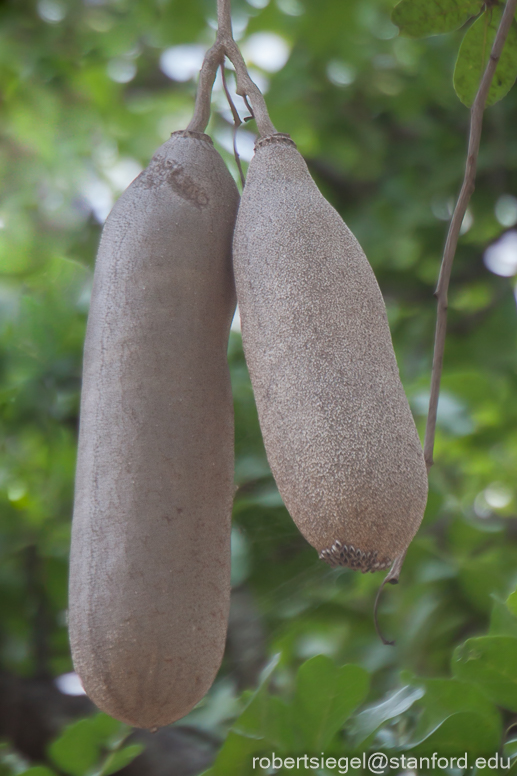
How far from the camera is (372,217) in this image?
5.01ft

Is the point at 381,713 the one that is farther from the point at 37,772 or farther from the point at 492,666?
the point at 37,772

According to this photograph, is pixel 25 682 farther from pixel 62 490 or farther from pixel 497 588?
pixel 497 588

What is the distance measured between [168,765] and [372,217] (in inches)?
39.9

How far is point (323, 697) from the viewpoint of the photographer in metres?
0.68

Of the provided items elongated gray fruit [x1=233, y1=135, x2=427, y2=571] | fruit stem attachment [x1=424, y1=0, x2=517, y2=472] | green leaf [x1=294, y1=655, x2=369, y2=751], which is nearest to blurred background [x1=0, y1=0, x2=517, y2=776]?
green leaf [x1=294, y1=655, x2=369, y2=751]

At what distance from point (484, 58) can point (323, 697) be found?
553mm

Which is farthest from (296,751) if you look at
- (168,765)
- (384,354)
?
(384,354)

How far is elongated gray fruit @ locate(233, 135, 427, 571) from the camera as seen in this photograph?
0.42 m

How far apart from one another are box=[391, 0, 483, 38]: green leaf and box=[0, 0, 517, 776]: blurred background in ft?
1.64

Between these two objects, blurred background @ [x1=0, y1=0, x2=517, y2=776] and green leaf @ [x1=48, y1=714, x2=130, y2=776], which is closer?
green leaf @ [x1=48, y1=714, x2=130, y2=776]

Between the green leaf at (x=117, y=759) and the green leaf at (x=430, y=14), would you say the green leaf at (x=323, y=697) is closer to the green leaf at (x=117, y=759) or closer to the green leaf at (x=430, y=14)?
the green leaf at (x=117, y=759)

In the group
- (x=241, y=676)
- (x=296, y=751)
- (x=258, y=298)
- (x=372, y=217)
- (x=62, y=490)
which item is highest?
(x=372, y=217)

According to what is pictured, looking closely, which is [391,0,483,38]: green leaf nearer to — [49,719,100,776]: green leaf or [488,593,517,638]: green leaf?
[488,593,517,638]: green leaf

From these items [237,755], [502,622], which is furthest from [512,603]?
[237,755]
